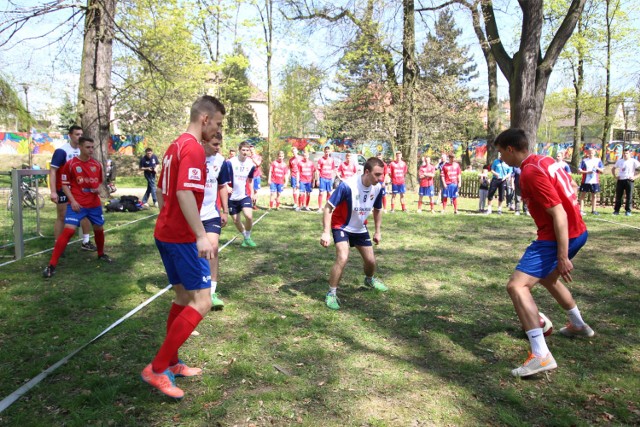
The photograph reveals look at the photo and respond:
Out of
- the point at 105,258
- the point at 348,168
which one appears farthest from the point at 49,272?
the point at 348,168

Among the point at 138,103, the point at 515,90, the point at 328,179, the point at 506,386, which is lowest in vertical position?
the point at 506,386

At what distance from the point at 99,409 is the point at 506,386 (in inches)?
117

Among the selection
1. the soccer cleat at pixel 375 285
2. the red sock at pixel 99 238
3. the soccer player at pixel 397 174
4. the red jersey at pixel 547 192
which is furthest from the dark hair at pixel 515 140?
the soccer player at pixel 397 174

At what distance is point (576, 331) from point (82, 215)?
6.56 m

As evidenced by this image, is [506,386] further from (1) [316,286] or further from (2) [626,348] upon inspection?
(1) [316,286]

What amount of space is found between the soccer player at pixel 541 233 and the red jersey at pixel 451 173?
10.7 metres

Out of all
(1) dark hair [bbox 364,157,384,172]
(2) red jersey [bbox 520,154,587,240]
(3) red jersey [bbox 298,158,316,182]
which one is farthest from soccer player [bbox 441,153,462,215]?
(2) red jersey [bbox 520,154,587,240]

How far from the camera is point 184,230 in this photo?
306 cm

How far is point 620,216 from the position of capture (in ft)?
44.7

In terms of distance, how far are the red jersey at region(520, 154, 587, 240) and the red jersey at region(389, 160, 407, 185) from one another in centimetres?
1109

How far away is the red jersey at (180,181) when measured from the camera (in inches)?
115

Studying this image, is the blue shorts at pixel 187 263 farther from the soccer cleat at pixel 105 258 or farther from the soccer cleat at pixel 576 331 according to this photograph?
the soccer cleat at pixel 105 258

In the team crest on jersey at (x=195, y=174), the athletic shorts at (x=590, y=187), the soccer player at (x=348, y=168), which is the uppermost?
the soccer player at (x=348, y=168)

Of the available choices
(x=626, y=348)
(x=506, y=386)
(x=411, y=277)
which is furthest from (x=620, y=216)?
(x=506, y=386)
